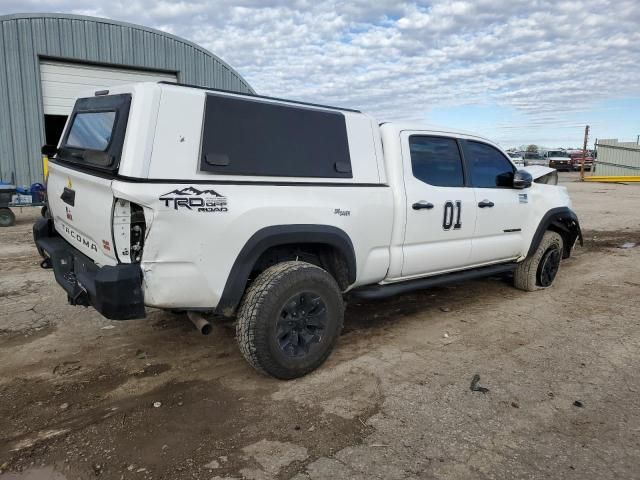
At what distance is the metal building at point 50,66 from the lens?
12.8 m

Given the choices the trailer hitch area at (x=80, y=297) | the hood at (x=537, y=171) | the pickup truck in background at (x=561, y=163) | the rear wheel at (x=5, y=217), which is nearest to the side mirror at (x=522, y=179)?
the hood at (x=537, y=171)

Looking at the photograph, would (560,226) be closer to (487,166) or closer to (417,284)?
(487,166)

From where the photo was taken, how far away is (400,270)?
435 cm

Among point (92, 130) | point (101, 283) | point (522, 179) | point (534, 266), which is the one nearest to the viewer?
point (101, 283)

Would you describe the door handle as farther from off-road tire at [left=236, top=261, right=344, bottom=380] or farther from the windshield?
the windshield

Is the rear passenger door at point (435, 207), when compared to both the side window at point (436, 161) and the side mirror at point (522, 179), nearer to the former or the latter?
the side window at point (436, 161)

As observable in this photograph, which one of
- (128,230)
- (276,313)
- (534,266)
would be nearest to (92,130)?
(128,230)

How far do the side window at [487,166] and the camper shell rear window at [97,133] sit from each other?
3247 millimetres

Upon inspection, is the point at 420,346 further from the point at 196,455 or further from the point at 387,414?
the point at 196,455

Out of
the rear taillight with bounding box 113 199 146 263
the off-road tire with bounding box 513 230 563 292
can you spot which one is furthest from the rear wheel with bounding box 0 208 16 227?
the off-road tire with bounding box 513 230 563 292

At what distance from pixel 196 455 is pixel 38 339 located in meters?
2.37

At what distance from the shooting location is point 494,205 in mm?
5129

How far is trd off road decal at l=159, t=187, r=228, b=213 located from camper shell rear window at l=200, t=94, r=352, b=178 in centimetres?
17

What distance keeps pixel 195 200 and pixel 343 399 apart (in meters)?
1.65
